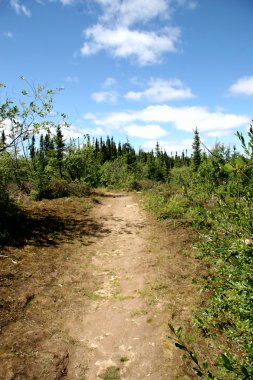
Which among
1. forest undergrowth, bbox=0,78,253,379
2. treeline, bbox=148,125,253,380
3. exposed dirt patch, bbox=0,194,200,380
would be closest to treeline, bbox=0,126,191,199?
forest undergrowth, bbox=0,78,253,379

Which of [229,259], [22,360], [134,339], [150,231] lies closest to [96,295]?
[134,339]

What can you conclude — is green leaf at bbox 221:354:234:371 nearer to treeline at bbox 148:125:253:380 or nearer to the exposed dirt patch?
treeline at bbox 148:125:253:380

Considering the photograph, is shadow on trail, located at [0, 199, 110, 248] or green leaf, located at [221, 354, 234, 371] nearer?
green leaf, located at [221, 354, 234, 371]

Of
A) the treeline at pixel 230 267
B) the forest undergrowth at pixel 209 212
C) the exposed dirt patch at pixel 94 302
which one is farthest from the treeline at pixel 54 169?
the treeline at pixel 230 267

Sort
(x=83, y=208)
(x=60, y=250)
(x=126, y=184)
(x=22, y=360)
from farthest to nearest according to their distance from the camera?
(x=126, y=184) → (x=83, y=208) → (x=60, y=250) → (x=22, y=360)

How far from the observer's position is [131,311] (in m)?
7.08

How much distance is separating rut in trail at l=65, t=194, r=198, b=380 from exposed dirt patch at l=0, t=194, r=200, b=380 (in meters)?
0.02

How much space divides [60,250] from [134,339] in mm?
5505

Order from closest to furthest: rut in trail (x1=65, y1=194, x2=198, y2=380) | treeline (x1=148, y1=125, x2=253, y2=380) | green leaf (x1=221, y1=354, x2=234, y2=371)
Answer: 1. green leaf (x1=221, y1=354, x2=234, y2=371)
2. treeline (x1=148, y1=125, x2=253, y2=380)
3. rut in trail (x1=65, y1=194, x2=198, y2=380)

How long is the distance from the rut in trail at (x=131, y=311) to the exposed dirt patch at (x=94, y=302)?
2cm

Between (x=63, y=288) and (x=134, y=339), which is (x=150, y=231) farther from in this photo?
(x=134, y=339)

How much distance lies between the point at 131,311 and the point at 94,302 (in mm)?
1064

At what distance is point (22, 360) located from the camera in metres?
5.30

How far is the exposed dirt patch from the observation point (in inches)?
210
